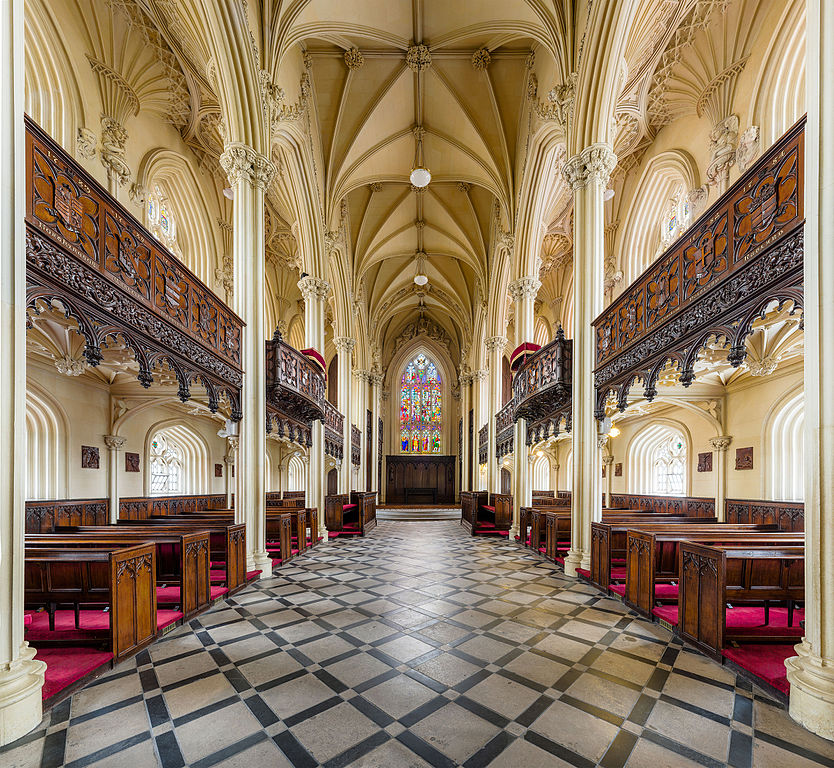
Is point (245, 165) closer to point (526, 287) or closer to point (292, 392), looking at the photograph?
point (292, 392)

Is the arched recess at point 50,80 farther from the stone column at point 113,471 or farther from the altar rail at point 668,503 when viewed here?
the altar rail at point 668,503

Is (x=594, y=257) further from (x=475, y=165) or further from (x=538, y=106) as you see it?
(x=475, y=165)

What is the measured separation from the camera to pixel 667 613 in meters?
5.39

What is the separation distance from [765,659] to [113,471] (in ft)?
45.2

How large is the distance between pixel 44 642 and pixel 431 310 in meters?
28.0

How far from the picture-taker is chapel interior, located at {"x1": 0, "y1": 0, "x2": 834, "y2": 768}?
3.29 m

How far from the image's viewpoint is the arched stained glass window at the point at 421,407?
32.0m

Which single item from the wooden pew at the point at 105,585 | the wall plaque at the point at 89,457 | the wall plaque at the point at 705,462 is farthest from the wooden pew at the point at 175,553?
the wall plaque at the point at 705,462

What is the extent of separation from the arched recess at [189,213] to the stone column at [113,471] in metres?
5.56

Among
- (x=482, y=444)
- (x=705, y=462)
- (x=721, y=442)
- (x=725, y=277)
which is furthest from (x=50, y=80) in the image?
(x=482, y=444)

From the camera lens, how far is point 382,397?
104 ft

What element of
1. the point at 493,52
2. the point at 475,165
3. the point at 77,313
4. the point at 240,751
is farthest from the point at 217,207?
the point at 240,751

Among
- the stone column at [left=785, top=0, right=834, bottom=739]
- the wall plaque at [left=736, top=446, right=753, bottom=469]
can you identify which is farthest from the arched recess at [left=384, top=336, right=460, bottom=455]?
the stone column at [left=785, top=0, right=834, bottom=739]

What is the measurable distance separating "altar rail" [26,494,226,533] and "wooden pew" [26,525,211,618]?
10.3 ft
